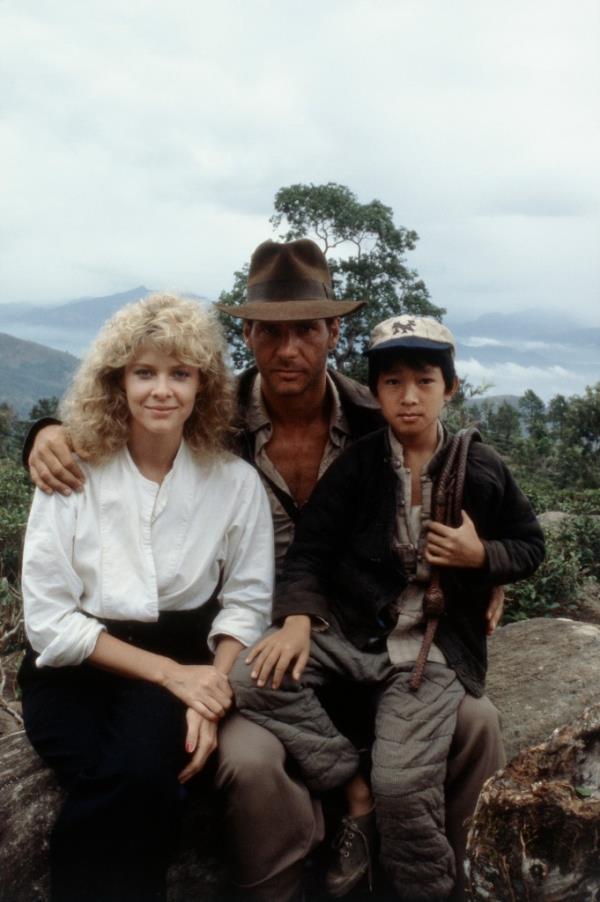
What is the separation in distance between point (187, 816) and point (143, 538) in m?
1.06

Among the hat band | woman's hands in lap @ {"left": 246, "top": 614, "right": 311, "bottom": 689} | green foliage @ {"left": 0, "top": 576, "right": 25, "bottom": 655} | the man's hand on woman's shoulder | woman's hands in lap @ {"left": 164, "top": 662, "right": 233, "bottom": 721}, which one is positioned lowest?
green foliage @ {"left": 0, "top": 576, "right": 25, "bottom": 655}

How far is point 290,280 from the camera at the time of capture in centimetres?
430

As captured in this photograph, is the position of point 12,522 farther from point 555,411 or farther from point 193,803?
point 555,411

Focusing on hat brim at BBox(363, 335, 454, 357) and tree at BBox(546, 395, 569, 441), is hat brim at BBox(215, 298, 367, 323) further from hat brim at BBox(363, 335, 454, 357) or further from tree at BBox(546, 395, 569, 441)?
tree at BBox(546, 395, 569, 441)

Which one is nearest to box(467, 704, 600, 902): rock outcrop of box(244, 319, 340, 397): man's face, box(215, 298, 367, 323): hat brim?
box(244, 319, 340, 397): man's face

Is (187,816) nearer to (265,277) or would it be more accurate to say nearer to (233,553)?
(233,553)

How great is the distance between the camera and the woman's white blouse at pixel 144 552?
3.03 metres

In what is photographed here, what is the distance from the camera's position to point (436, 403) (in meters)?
3.26

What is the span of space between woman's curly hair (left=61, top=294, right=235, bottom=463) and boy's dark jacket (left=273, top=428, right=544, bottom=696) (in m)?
0.55

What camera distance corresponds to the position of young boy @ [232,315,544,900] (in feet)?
9.61

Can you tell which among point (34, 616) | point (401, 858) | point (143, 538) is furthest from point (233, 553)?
point (401, 858)

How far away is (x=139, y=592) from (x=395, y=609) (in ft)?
3.18

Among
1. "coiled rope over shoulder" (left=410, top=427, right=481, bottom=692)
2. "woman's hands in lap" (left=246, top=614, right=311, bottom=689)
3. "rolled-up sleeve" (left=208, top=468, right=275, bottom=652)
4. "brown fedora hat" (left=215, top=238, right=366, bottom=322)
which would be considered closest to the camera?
"woman's hands in lap" (left=246, top=614, right=311, bottom=689)

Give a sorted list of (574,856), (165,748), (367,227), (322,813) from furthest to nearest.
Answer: (367,227) → (322,813) → (165,748) → (574,856)
